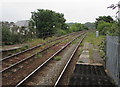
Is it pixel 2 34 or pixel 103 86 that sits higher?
pixel 2 34

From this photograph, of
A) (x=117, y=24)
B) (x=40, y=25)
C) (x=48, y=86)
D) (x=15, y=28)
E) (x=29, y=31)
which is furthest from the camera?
(x=40, y=25)

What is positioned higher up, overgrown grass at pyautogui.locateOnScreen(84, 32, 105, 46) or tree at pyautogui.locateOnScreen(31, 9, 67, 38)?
tree at pyautogui.locateOnScreen(31, 9, 67, 38)

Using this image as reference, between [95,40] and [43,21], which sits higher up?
[43,21]

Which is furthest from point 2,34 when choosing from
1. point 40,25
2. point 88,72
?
point 88,72

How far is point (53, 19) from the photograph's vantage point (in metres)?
29.0

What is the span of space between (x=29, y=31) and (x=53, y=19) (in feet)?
26.8

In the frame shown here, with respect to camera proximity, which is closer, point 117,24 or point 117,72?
point 117,72

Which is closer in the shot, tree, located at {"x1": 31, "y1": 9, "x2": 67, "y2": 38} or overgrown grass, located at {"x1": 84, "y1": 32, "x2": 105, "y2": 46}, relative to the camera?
overgrown grass, located at {"x1": 84, "y1": 32, "x2": 105, "y2": 46}

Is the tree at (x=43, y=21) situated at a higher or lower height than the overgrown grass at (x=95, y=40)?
higher

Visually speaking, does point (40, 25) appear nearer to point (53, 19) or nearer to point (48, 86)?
point (53, 19)

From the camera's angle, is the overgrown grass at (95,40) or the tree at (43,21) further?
the tree at (43,21)

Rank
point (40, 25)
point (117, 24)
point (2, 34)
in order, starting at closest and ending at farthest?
1. point (117, 24)
2. point (2, 34)
3. point (40, 25)

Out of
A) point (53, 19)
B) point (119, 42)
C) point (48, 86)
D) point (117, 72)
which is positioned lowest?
point (48, 86)

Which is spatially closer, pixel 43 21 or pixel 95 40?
pixel 95 40
